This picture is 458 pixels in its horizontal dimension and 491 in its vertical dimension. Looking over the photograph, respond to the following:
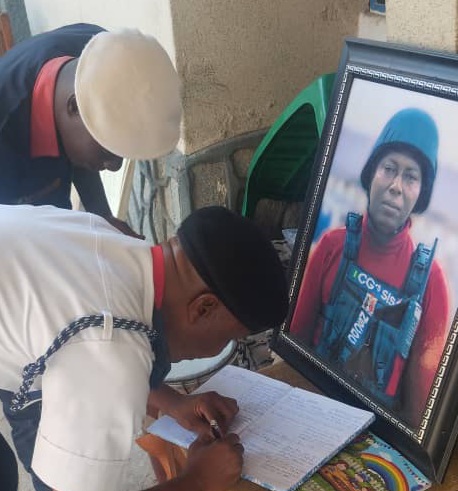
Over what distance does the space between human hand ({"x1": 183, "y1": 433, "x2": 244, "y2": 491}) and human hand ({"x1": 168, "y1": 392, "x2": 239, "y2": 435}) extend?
7 centimetres

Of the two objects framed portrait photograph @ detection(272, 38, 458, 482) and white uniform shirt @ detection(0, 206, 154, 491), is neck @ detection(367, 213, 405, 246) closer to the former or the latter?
framed portrait photograph @ detection(272, 38, 458, 482)

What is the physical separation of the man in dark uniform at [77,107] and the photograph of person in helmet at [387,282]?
1.13 feet

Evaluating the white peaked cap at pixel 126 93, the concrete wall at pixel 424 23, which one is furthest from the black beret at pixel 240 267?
the concrete wall at pixel 424 23

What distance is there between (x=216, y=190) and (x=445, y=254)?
3.18 feet

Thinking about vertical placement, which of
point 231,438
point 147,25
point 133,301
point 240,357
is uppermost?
point 147,25

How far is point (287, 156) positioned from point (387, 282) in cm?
66

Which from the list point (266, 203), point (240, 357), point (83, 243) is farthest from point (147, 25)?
point (83, 243)

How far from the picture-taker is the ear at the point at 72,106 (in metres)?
1.21

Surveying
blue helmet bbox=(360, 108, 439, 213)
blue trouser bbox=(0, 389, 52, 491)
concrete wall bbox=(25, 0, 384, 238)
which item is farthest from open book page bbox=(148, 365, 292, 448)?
concrete wall bbox=(25, 0, 384, 238)

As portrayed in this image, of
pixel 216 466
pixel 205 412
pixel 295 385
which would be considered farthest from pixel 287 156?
pixel 216 466

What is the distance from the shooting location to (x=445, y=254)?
0.89 metres

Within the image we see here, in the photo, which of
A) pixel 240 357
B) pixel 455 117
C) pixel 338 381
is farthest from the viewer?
pixel 240 357

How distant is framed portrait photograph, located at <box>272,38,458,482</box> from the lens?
2.92ft

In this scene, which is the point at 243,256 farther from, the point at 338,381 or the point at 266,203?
the point at 266,203
